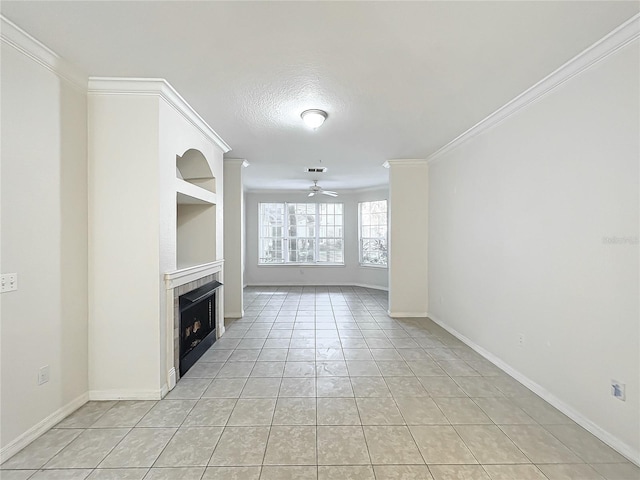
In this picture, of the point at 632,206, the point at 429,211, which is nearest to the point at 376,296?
the point at 429,211

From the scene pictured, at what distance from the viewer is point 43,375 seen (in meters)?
2.00

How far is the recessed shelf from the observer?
114 inches

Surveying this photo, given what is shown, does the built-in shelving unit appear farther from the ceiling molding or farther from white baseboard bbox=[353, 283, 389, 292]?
→ white baseboard bbox=[353, 283, 389, 292]

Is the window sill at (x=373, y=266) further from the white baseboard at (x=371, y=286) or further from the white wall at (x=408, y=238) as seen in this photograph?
the white wall at (x=408, y=238)

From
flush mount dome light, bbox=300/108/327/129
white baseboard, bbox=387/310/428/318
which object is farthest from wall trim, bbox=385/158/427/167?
white baseboard, bbox=387/310/428/318

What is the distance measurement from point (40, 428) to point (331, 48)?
10.6 ft

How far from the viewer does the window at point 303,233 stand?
8.43 meters

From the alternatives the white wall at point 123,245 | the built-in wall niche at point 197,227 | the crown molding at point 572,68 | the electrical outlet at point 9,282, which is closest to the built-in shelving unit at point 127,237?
the white wall at point 123,245

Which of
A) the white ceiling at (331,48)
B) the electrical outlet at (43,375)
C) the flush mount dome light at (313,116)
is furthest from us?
the flush mount dome light at (313,116)

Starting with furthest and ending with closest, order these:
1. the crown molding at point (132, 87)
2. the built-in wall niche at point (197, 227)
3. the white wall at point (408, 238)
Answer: the white wall at point (408, 238)
the built-in wall niche at point (197, 227)
the crown molding at point (132, 87)

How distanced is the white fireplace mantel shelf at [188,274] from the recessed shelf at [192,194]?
0.76 metres

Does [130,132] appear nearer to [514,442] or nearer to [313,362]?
[313,362]

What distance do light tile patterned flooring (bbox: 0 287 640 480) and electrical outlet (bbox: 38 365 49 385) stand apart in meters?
0.36

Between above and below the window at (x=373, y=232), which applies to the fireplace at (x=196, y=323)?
below
